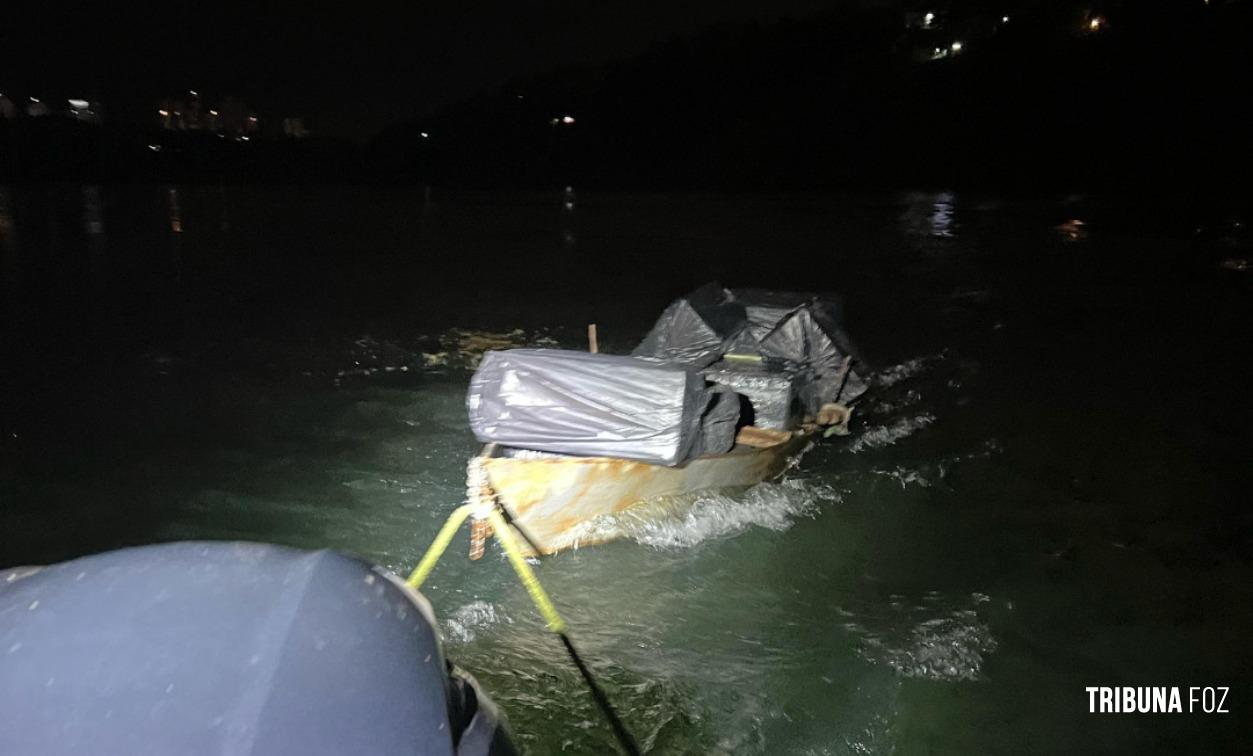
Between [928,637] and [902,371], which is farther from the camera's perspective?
[902,371]

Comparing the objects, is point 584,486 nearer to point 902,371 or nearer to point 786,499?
point 786,499

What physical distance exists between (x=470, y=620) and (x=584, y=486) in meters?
1.46

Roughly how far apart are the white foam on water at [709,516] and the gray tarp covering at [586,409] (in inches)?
27.7

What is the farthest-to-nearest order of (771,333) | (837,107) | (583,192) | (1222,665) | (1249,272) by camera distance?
(837,107) → (583,192) → (1249,272) → (771,333) → (1222,665)

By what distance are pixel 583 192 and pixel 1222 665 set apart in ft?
246

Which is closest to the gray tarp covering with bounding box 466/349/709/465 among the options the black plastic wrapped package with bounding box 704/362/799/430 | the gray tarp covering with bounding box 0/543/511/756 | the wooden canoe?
the wooden canoe

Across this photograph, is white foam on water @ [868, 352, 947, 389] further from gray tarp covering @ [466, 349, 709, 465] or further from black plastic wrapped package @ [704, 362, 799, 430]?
gray tarp covering @ [466, 349, 709, 465]

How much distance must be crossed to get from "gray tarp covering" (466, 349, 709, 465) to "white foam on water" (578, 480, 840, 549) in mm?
704

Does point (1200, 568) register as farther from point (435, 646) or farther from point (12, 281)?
point (12, 281)

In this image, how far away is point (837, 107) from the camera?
84.4 metres

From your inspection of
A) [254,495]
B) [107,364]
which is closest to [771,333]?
[254,495]

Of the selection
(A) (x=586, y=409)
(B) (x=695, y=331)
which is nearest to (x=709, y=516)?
(A) (x=586, y=409)

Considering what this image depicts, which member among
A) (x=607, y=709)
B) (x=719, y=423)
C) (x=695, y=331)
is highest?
(x=695, y=331)

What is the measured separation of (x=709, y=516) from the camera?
794cm
